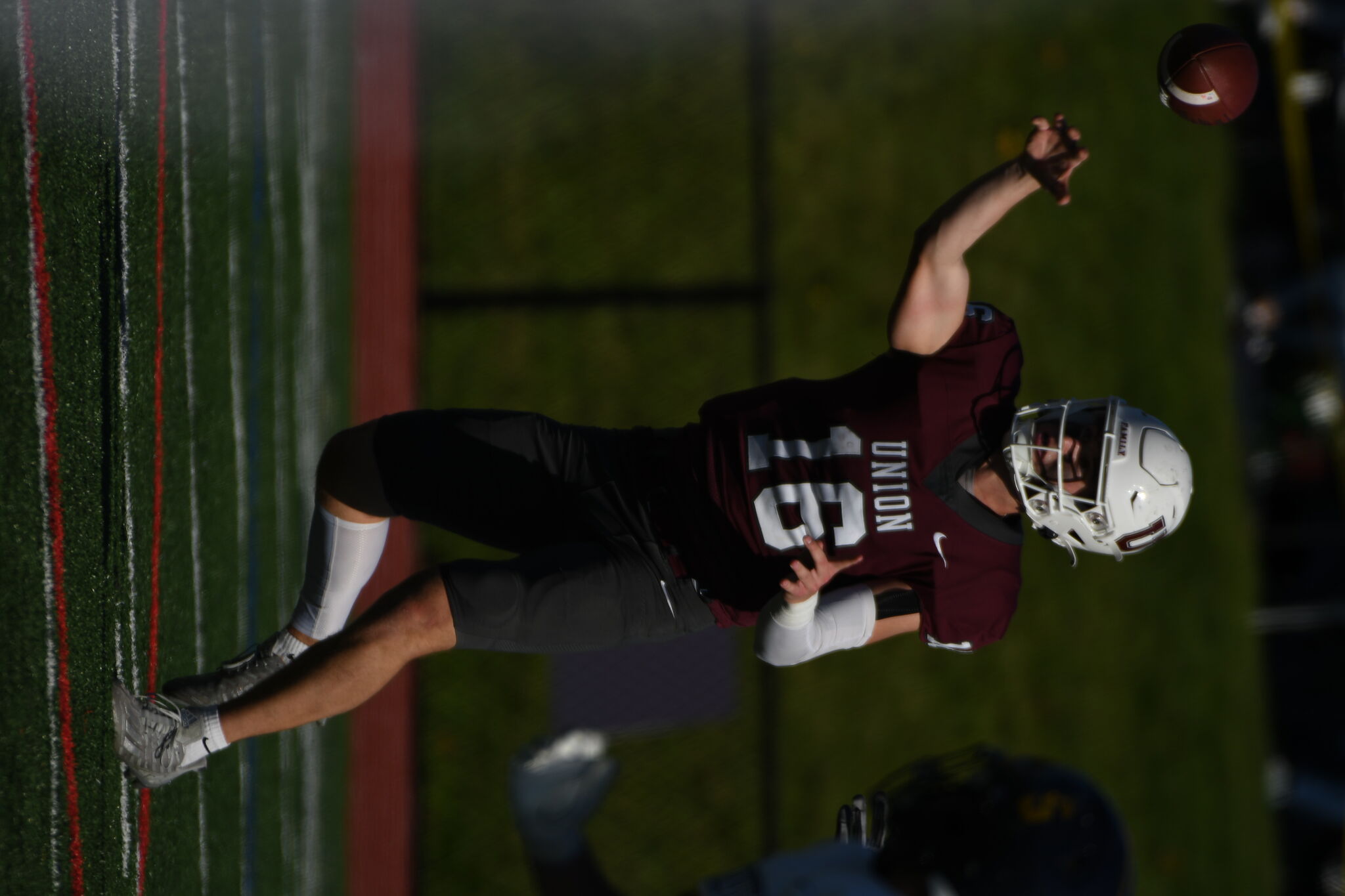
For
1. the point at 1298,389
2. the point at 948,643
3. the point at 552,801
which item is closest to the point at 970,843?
the point at 948,643

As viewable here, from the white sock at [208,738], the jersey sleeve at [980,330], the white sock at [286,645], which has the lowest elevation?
the white sock at [208,738]

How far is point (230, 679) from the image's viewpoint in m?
4.35

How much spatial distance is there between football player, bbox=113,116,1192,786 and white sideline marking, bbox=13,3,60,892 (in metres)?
0.23

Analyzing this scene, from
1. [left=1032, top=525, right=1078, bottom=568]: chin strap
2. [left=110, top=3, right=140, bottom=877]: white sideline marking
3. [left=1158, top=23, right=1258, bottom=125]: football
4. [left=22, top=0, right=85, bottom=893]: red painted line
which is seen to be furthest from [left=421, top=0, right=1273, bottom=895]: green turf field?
[left=1158, top=23, right=1258, bottom=125]: football

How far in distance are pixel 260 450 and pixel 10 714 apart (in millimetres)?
2691

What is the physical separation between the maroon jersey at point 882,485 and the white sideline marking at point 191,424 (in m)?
2.25

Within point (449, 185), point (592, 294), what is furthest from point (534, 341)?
point (449, 185)

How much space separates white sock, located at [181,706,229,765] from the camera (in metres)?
3.78

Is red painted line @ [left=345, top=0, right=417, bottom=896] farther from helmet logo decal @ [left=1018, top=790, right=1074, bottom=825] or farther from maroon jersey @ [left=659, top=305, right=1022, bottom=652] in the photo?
helmet logo decal @ [left=1018, top=790, right=1074, bottom=825]

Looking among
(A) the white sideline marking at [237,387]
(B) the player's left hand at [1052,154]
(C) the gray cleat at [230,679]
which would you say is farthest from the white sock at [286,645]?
(B) the player's left hand at [1052,154]

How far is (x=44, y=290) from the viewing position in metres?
3.72

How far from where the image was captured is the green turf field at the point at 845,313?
7.64 m

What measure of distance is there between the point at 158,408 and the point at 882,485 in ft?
9.15

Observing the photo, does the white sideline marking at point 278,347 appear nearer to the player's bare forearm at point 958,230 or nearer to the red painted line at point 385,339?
the red painted line at point 385,339
